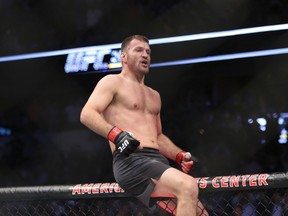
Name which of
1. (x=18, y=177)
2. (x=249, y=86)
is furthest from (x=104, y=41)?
(x=18, y=177)

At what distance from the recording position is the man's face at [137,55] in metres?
2.44

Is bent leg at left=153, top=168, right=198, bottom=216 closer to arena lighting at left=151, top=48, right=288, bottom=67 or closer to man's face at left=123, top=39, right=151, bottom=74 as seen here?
man's face at left=123, top=39, right=151, bottom=74

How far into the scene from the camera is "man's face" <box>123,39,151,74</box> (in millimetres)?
2443

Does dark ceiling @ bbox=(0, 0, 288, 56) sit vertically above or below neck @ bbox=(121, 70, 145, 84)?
above

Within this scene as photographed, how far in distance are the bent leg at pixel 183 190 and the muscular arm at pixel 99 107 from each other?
305 millimetres

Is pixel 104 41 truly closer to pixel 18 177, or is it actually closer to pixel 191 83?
pixel 191 83

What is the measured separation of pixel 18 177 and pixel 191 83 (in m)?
2.23

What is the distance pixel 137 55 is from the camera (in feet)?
8.02

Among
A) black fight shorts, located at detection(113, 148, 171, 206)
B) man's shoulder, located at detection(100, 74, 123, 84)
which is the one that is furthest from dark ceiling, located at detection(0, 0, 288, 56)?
black fight shorts, located at detection(113, 148, 171, 206)

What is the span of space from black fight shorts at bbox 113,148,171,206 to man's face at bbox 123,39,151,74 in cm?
40

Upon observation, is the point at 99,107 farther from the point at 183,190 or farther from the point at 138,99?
the point at 183,190

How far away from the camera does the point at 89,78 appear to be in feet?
18.3

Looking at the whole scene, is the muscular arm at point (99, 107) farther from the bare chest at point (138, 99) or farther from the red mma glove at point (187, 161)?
the red mma glove at point (187, 161)

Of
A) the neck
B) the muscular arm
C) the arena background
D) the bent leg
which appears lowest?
the bent leg
